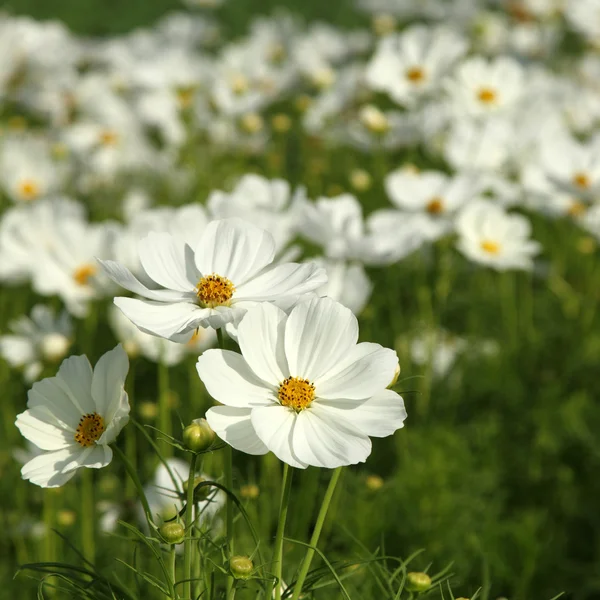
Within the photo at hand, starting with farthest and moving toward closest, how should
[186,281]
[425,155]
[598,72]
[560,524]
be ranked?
1. [598,72]
2. [425,155]
3. [560,524]
4. [186,281]

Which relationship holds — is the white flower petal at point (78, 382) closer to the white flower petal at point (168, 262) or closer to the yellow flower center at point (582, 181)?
the white flower petal at point (168, 262)

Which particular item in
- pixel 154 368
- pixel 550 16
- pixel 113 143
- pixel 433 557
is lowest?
pixel 154 368

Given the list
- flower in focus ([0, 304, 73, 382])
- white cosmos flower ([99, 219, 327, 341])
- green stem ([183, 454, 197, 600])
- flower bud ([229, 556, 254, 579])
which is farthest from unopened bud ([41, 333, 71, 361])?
flower bud ([229, 556, 254, 579])

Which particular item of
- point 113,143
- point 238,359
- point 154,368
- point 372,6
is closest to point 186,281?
point 238,359

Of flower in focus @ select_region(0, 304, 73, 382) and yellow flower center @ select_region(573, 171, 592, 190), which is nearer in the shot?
flower in focus @ select_region(0, 304, 73, 382)

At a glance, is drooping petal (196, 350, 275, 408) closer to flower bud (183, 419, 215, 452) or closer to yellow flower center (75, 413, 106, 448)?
flower bud (183, 419, 215, 452)

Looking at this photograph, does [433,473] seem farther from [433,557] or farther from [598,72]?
[598,72]

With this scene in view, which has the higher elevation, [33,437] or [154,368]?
[33,437]
